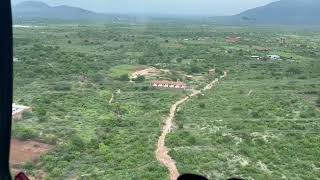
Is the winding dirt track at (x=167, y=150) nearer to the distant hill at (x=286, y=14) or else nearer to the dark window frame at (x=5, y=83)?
the dark window frame at (x=5, y=83)

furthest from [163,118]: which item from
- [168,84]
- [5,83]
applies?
[5,83]

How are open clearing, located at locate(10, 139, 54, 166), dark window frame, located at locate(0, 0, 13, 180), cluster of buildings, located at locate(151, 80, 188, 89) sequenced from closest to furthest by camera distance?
1. dark window frame, located at locate(0, 0, 13, 180)
2. open clearing, located at locate(10, 139, 54, 166)
3. cluster of buildings, located at locate(151, 80, 188, 89)

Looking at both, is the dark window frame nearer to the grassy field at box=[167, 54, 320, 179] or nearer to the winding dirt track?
the winding dirt track

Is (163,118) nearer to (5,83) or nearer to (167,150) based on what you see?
(167,150)

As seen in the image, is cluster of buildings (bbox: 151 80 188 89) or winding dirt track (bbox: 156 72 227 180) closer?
winding dirt track (bbox: 156 72 227 180)

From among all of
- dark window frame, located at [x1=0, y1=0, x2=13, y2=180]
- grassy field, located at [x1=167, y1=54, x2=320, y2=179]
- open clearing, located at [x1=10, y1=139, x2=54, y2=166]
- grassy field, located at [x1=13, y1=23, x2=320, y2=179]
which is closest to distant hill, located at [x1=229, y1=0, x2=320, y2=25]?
grassy field, located at [x1=13, y1=23, x2=320, y2=179]

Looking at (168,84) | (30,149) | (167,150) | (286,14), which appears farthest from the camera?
(286,14)
